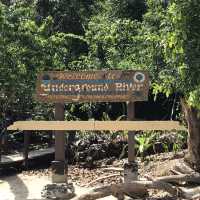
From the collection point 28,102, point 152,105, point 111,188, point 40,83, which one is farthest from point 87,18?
point 111,188

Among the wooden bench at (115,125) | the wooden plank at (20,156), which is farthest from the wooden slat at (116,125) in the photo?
the wooden plank at (20,156)

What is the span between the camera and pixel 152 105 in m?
21.0

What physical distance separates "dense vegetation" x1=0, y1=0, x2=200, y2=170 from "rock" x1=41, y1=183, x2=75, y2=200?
281 cm

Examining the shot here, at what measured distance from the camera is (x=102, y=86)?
1205 cm

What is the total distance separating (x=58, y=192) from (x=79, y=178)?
8.97ft

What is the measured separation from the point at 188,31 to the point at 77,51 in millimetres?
12976

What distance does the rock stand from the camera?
11.9 meters

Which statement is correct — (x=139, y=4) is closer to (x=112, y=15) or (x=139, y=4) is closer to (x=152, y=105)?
(x=112, y=15)

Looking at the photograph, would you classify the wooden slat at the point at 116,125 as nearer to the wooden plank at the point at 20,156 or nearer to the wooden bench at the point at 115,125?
the wooden bench at the point at 115,125

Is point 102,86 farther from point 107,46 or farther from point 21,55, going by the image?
point 107,46

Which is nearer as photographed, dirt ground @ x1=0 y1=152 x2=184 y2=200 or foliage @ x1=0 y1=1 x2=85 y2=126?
dirt ground @ x1=0 y1=152 x2=184 y2=200

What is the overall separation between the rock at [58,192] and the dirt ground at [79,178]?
310 millimetres

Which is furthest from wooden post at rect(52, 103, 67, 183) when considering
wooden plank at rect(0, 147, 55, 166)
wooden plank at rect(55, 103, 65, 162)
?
wooden plank at rect(0, 147, 55, 166)

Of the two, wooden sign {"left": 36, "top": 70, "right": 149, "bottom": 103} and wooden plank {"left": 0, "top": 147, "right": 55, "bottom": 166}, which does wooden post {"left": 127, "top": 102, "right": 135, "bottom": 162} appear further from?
wooden plank {"left": 0, "top": 147, "right": 55, "bottom": 166}
